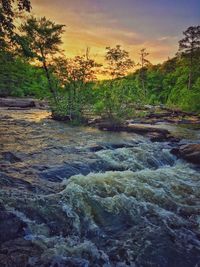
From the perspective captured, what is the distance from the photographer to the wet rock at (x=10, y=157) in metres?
11.0

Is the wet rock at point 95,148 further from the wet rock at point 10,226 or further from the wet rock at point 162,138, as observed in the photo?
the wet rock at point 10,226

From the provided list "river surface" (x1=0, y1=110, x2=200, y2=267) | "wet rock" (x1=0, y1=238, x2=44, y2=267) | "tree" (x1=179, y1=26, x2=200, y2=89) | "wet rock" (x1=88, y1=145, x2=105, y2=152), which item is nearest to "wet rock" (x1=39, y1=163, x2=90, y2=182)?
"river surface" (x1=0, y1=110, x2=200, y2=267)

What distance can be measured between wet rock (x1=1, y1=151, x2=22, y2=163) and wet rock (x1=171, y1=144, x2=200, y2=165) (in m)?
7.01

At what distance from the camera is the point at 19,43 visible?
10109 mm

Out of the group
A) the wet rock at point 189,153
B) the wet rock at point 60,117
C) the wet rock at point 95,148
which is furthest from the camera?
the wet rock at point 60,117

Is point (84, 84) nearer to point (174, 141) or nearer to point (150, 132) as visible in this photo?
point (150, 132)

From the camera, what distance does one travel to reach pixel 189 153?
45.2 feet

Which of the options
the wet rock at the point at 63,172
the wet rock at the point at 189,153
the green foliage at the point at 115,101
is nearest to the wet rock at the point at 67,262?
the wet rock at the point at 63,172

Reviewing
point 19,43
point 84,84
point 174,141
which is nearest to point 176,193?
point 19,43

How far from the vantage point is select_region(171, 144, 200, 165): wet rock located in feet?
43.7

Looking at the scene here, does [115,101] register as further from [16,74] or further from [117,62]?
[16,74]

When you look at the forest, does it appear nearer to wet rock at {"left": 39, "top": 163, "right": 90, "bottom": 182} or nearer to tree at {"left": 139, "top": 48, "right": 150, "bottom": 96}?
wet rock at {"left": 39, "top": 163, "right": 90, "bottom": 182}

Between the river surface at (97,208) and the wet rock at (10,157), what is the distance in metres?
0.03

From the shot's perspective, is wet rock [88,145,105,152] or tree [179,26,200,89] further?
tree [179,26,200,89]
